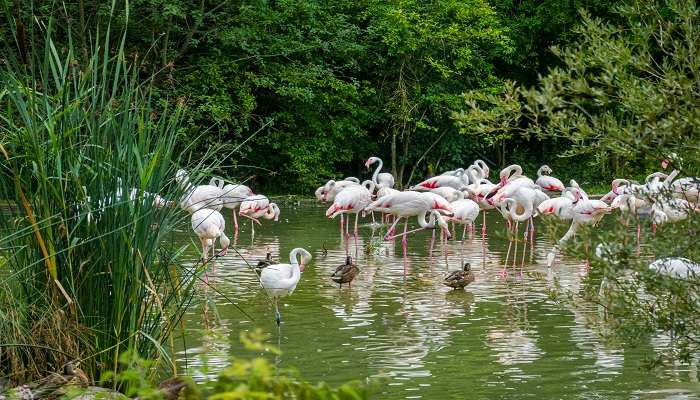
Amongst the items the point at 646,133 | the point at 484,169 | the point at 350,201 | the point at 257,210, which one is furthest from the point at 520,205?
the point at 646,133

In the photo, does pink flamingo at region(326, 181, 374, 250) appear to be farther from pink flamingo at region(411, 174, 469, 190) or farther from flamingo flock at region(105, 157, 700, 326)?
pink flamingo at region(411, 174, 469, 190)

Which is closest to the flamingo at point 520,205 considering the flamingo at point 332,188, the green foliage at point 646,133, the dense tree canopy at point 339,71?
the flamingo at point 332,188

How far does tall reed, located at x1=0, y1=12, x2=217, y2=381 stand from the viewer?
537 cm

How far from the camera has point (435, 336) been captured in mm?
8414

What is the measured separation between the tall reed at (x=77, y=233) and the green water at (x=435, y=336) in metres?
0.46

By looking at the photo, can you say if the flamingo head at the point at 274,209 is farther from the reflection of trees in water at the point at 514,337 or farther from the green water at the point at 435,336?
the reflection of trees in water at the point at 514,337

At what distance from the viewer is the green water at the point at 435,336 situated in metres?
6.82

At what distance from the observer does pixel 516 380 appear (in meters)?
6.99

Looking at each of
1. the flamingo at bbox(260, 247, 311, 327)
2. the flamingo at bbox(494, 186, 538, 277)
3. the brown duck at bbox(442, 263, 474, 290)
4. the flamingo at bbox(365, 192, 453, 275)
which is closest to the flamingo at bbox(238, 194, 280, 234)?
the flamingo at bbox(365, 192, 453, 275)

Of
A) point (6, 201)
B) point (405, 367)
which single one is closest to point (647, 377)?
point (405, 367)

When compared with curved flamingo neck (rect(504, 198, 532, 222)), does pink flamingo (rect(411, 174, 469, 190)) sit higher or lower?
higher

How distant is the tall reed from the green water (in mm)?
460

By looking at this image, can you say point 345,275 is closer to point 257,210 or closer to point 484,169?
point 257,210

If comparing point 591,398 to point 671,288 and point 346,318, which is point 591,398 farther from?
point 346,318
